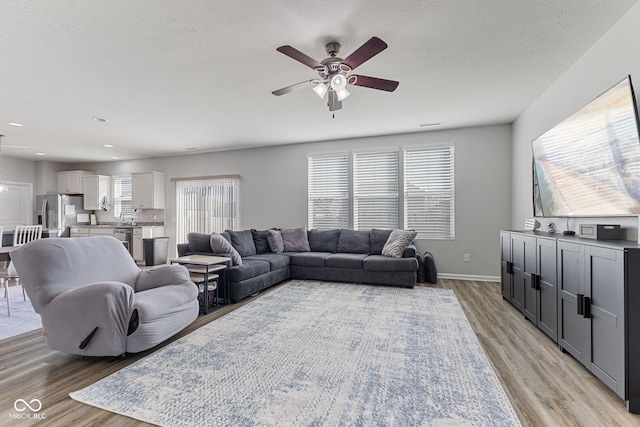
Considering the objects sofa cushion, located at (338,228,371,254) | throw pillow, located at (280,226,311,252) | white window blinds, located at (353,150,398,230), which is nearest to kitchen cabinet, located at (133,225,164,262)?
throw pillow, located at (280,226,311,252)

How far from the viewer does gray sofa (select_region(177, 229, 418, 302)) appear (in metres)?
4.11

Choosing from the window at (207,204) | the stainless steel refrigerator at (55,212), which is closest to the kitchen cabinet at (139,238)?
the window at (207,204)

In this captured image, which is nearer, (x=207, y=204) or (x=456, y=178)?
(x=456, y=178)

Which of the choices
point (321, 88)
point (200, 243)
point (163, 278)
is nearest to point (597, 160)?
point (321, 88)

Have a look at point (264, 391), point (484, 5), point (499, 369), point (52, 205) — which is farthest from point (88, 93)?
point (52, 205)

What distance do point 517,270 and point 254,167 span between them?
514cm

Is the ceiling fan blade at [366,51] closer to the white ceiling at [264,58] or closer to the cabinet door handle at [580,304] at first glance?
the white ceiling at [264,58]

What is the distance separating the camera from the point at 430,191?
5.31 m

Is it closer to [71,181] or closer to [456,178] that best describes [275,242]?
[456,178]

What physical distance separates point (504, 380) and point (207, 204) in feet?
21.0

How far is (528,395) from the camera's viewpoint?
6.05 ft

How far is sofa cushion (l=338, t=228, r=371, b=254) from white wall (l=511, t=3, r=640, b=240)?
2.34 meters

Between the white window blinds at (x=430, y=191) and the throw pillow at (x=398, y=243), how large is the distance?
0.66 m

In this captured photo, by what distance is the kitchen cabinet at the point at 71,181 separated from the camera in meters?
7.78
